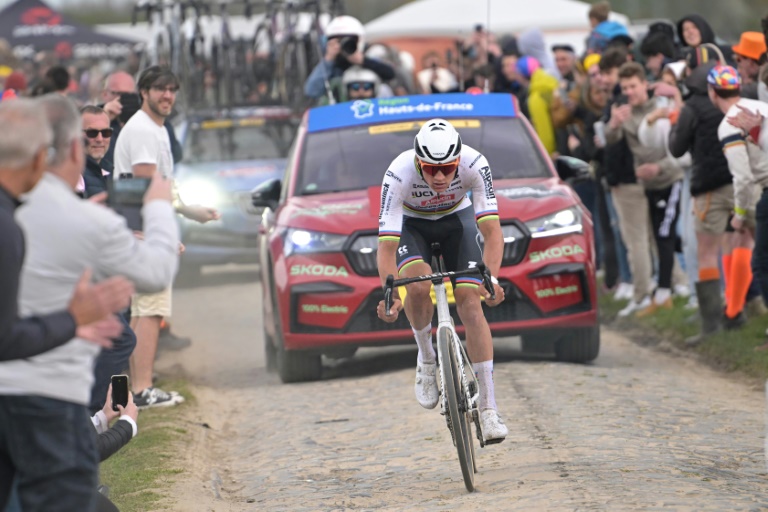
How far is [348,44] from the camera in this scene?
15867mm

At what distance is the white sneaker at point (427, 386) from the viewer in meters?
8.57

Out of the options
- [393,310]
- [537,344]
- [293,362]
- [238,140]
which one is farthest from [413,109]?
[238,140]

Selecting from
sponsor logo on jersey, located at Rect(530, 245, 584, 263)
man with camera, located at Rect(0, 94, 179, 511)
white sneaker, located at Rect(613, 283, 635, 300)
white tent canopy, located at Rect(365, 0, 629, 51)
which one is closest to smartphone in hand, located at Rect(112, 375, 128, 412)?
man with camera, located at Rect(0, 94, 179, 511)

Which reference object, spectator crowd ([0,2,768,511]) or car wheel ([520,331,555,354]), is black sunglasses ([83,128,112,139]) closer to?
spectator crowd ([0,2,768,511])

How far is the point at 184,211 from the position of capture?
8125 mm

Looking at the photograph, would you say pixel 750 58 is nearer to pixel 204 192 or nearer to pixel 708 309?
pixel 708 309

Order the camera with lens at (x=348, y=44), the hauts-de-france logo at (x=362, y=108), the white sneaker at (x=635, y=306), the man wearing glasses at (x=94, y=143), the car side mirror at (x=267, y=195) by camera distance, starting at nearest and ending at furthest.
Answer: the man wearing glasses at (x=94, y=143), the car side mirror at (x=267, y=195), the hauts-de-france logo at (x=362, y=108), the white sneaker at (x=635, y=306), the camera with lens at (x=348, y=44)

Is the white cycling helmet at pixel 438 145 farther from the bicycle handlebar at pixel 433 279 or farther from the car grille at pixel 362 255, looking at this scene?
the car grille at pixel 362 255

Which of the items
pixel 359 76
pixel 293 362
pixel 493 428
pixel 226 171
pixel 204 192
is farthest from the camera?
pixel 226 171

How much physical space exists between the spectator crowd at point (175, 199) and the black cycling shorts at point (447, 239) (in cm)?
127

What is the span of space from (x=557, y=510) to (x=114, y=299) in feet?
8.65

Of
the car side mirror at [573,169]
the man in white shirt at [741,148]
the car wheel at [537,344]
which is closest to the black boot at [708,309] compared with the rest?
the man in white shirt at [741,148]

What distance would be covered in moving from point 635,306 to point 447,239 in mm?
6421

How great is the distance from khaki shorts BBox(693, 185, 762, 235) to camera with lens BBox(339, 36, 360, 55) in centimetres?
463
